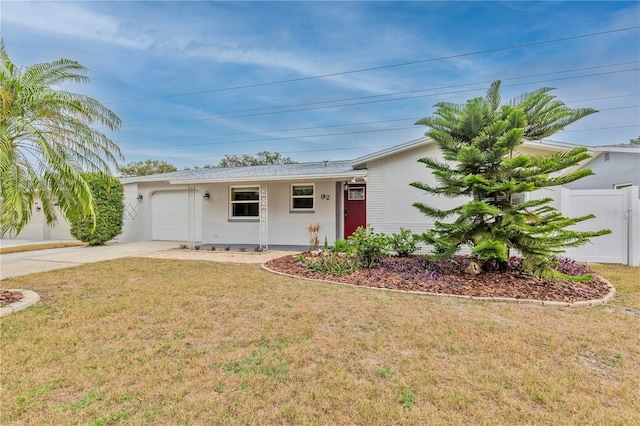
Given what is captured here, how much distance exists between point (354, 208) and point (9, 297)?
9236 millimetres

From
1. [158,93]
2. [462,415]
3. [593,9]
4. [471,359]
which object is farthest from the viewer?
[158,93]

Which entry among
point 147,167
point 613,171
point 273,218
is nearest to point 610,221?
point 613,171

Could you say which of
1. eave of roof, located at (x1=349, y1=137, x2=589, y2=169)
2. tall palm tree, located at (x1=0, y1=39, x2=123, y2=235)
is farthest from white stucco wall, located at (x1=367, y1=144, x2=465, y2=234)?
tall palm tree, located at (x1=0, y1=39, x2=123, y2=235)

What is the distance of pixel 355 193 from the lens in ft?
38.0

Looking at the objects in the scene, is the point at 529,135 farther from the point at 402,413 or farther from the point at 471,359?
the point at 402,413

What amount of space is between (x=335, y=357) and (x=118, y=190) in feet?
44.8

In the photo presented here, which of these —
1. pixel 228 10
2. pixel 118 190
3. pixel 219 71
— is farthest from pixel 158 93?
pixel 228 10

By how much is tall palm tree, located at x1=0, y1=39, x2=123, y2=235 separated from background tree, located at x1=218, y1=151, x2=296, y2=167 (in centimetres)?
2708

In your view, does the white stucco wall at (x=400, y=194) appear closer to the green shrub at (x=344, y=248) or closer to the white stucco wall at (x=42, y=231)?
the green shrub at (x=344, y=248)

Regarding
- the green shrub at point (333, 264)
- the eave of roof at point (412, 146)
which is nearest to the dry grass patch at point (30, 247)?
the green shrub at point (333, 264)

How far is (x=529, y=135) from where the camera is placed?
21.2 feet

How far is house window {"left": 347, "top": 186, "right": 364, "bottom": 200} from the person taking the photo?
37.7 ft

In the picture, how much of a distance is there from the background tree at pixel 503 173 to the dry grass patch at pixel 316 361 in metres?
1.44

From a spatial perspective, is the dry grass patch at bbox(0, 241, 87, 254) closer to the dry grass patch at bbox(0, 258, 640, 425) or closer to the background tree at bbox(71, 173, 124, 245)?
the background tree at bbox(71, 173, 124, 245)
